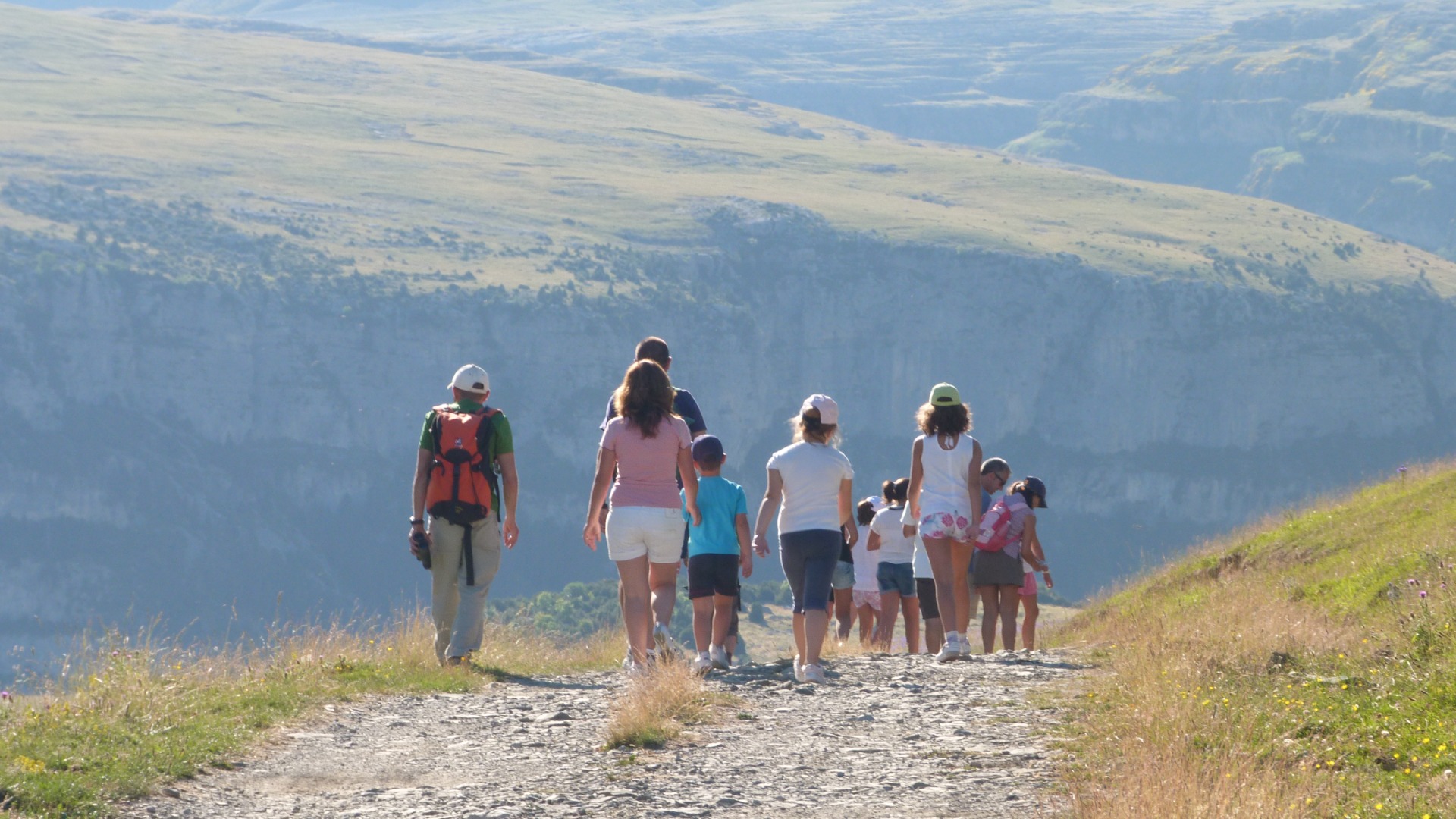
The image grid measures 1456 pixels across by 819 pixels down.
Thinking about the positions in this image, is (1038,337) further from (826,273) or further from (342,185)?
(342,185)

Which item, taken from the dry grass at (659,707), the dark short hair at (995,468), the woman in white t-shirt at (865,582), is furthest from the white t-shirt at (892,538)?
the dry grass at (659,707)

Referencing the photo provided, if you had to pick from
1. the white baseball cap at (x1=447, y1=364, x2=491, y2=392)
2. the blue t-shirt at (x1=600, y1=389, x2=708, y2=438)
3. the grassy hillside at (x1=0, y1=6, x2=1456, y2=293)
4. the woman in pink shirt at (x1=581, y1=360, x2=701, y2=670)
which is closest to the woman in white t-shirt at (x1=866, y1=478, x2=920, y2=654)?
the blue t-shirt at (x1=600, y1=389, x2=708, y2=438)

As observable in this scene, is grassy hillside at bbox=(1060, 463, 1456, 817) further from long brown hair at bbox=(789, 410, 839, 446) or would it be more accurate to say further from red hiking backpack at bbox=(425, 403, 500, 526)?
red hiking backpack at bbox=(425, 403, 500, 526)

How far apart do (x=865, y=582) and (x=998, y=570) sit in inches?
98.5

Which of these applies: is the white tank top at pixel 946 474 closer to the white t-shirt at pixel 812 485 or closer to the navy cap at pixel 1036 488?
the white t-shirt at pixel 812 485

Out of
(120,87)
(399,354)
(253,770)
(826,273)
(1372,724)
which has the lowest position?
(253,770)

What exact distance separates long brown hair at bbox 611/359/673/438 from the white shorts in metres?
0.49

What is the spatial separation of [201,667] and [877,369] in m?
152

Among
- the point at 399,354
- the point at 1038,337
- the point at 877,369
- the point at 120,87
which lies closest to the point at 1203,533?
the point at 1038,337

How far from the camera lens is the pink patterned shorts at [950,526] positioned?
10578 millimetres

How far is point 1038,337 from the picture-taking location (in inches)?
6260

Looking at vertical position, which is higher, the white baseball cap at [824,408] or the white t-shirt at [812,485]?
the white baseball cap at [824,408]

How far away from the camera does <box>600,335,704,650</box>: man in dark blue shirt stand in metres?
9.85

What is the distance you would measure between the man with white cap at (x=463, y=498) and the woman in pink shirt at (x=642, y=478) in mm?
674
